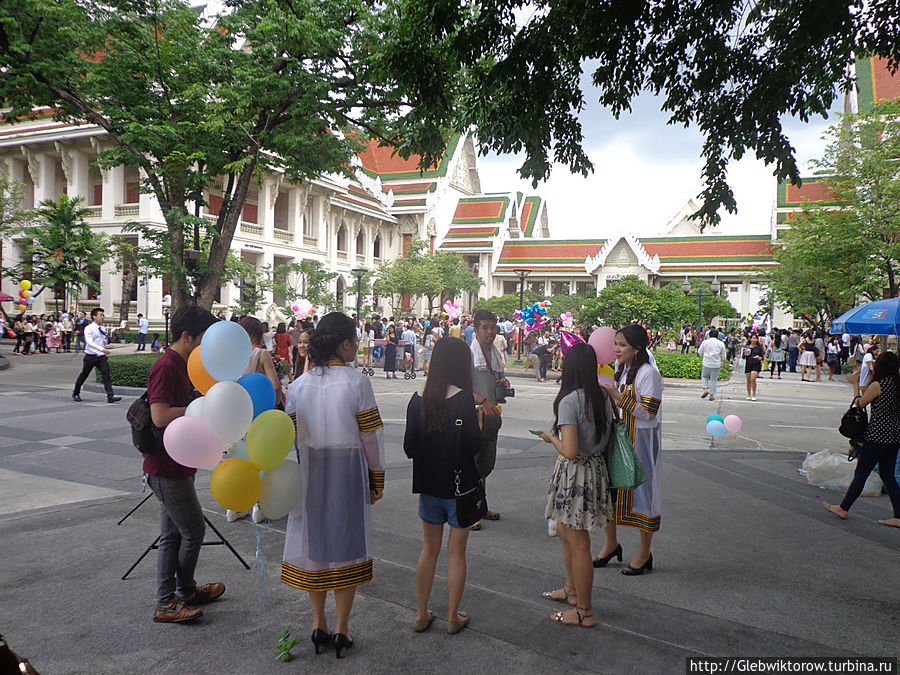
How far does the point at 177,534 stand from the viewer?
12.1 ft

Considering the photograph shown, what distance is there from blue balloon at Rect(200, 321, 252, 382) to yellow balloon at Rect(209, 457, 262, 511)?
1.75 ft

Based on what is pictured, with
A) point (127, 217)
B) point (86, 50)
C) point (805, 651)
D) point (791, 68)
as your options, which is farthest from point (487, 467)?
point (127, 217)

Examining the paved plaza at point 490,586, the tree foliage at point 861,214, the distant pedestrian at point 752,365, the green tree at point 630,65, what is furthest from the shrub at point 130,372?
the tree foliage at point 861,214

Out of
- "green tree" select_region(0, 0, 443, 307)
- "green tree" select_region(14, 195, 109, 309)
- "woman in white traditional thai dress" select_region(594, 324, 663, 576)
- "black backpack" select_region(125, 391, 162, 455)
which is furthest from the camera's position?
"green tree" select_region(14, 195, 109, 309)

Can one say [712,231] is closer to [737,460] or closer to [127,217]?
[127,217]

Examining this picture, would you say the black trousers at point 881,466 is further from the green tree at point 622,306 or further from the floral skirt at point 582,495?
the green tree at point 622,306

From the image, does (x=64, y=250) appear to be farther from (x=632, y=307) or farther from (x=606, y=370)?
(x=606, y=370)

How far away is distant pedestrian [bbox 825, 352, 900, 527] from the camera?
5.68m

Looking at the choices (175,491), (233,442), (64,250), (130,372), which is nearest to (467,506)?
(233,442)

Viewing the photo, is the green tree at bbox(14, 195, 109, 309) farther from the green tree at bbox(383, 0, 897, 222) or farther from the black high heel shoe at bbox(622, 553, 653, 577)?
the black high heel shoe at bbox(622, 553, 653, 577)

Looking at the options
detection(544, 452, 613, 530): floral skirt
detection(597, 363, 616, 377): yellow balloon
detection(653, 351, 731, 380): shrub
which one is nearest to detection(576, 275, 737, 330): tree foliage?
detection(653, 351, 731, 380): shrub

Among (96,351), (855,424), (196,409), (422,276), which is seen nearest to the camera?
(196,409)

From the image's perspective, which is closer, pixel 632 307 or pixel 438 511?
pixel 438 511

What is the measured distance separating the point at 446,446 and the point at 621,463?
125 cm
